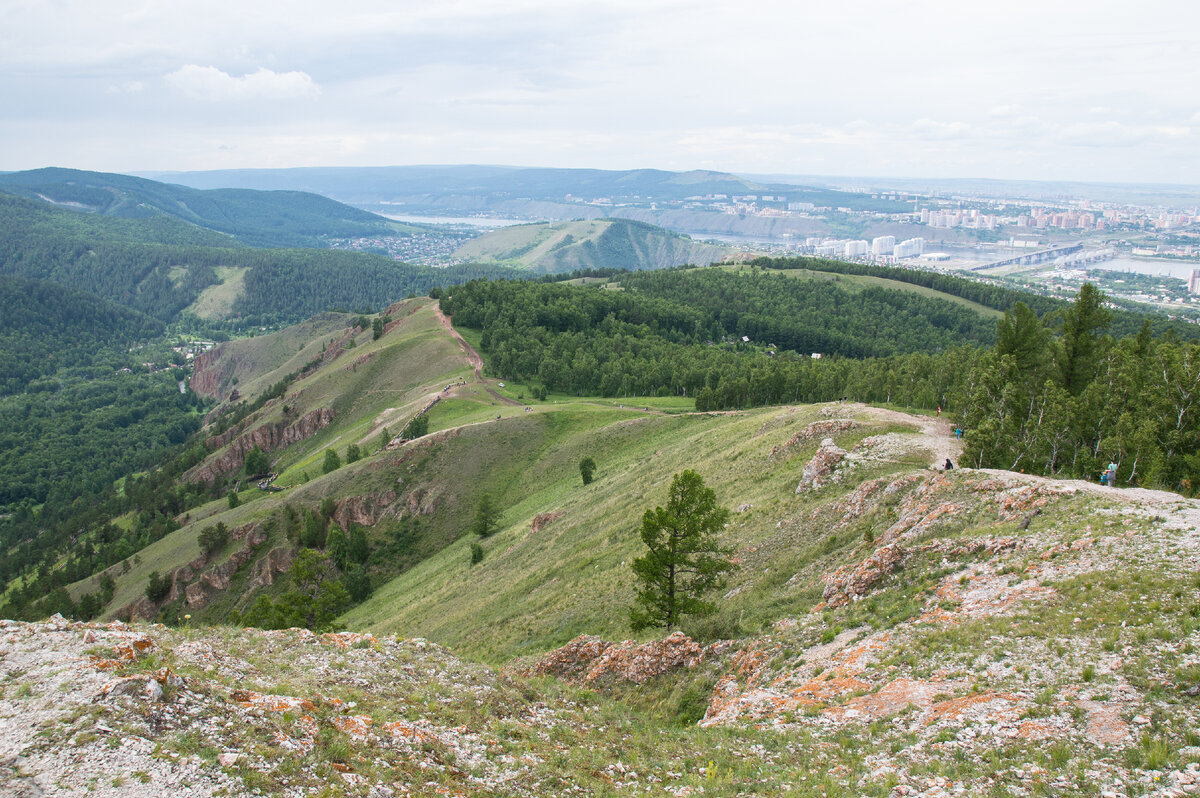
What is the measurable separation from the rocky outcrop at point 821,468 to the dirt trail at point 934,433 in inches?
241

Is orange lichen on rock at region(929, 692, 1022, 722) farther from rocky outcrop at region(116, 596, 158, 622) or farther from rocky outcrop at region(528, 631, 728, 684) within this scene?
rocky outcrop at region(116, 596, 158, 622)

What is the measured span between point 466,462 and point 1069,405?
235 feet

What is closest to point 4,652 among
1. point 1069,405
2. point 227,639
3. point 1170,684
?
point 227,639

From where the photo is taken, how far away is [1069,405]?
151 feet

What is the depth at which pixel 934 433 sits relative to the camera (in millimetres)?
48312

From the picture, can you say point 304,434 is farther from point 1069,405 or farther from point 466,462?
point 1069,405

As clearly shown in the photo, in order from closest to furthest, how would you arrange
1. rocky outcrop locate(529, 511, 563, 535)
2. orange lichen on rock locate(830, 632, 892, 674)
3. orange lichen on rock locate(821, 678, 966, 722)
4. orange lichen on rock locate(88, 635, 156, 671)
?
orange lichen on rock locate(88, 635, 156, 671), orange lichen on rock locate(821, 678, 966, 722), orange lichen on rock locate(830, 632, 892, 674), rocky outcrop locate(529, 511, 563, 535)

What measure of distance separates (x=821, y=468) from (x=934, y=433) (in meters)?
12.2

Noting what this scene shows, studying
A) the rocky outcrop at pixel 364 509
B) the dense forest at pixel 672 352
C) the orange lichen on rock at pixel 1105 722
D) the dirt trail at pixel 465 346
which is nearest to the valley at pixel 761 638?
the orange lichen on rock at pixel 1105 722

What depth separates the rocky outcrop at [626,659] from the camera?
28047mm

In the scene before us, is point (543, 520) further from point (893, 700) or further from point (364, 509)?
point (893, 700)

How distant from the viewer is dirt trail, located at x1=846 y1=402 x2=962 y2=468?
4366 cm

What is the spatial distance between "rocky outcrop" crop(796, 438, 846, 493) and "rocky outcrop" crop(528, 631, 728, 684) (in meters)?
17.0

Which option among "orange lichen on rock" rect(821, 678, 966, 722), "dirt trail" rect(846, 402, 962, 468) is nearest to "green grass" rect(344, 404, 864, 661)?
"dirt trail" rect(846, 402, 962, 468)
